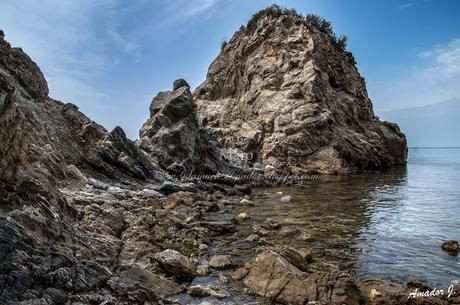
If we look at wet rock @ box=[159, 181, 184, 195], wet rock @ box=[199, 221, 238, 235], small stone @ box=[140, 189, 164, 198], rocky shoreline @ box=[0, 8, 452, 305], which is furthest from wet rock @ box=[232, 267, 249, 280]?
wet rock @ box=[159, 181, 184, 195]

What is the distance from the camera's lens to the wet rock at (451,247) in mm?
14773

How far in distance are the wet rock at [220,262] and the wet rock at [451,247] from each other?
9.20m

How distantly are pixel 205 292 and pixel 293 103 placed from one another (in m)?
51.0

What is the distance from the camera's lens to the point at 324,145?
55.5 metres

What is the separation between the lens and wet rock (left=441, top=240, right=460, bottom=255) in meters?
14.8

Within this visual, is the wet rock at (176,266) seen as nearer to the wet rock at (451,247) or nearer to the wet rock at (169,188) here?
the wet rock at (451,247)

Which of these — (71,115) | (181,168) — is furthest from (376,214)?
(71,115)

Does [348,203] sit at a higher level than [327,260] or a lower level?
higher

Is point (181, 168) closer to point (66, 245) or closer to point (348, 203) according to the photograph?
point (348, 203)

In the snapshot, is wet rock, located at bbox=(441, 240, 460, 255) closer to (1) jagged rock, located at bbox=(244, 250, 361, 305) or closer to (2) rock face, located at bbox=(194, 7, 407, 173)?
(1) jagged rock, located at bbox=(244, 250, 361, 305)

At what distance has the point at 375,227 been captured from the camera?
63.5 feet

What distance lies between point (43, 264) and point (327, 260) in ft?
32.8

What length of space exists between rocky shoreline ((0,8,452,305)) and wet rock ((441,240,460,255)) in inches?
208

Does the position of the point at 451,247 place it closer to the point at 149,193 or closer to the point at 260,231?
the point at 260,231
